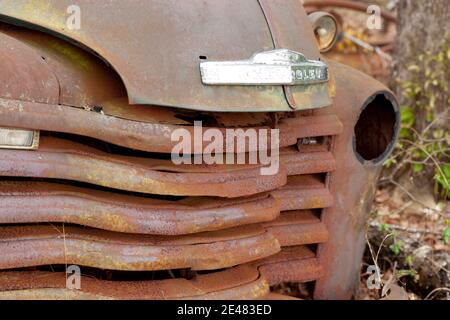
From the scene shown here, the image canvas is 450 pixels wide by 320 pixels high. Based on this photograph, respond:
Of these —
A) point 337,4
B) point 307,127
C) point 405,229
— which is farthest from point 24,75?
point 337,4

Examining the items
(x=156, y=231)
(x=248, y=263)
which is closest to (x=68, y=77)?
(x=156, y=231)

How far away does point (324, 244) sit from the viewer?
9.43ft

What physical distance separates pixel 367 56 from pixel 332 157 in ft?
13.6

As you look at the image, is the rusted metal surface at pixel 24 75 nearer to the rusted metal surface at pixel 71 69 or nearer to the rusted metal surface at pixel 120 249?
the rusted metal surface at pixel 71 69

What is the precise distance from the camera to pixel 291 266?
2.79 meters

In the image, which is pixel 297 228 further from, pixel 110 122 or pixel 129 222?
pixel 110 122

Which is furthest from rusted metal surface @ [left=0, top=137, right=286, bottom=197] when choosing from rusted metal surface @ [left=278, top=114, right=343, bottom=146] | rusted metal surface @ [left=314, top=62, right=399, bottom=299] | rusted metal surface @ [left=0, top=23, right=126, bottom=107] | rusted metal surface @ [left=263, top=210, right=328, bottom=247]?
rusted metal surface @ [left=314, top=62, right=399, bottom=299]

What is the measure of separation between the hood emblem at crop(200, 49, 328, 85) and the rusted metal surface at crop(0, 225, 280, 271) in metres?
0.53

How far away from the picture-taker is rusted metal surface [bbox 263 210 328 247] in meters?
2.70

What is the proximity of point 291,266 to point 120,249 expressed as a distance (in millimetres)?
839

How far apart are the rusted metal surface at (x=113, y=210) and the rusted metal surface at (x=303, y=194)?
329 millimetres

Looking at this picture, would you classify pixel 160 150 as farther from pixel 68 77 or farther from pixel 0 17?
pixel 0 17

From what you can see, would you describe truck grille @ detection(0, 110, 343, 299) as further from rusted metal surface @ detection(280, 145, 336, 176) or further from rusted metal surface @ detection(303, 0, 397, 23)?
rusted metal surface @ detection(303, 0, 397, 23)
